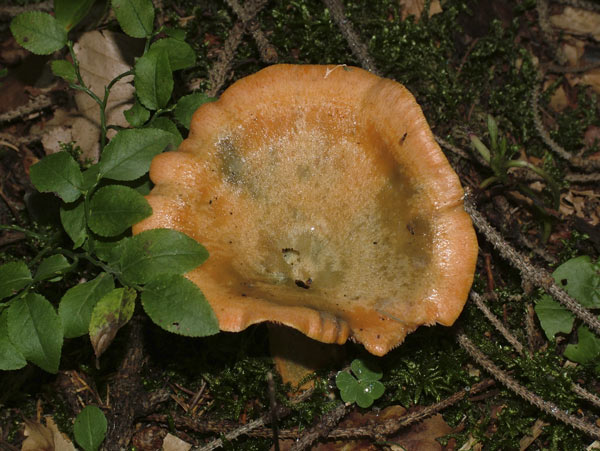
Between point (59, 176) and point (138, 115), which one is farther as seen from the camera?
point (138, 115)

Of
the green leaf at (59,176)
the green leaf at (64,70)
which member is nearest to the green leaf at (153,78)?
the green leaf at (64,70)

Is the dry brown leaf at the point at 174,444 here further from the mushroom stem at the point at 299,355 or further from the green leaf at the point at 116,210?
the green leaf at the point at 116,210

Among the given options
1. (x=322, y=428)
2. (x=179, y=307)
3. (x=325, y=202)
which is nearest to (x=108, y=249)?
(x=179, y=307)

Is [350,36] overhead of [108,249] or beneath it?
overhead

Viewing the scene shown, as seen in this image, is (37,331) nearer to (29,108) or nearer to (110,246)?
(110,246)

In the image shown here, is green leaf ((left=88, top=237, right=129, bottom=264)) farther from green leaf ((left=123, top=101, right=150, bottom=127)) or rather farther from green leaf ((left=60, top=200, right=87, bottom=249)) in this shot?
green leaf ((left=123, top=101, right=150, bottom=127))

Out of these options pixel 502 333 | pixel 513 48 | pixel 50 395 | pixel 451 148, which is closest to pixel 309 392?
pixel 502 333

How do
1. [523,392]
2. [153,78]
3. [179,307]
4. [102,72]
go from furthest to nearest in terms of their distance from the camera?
1. [102,72]
2. [523,392]
3. [153,78]
4. [179,307]
